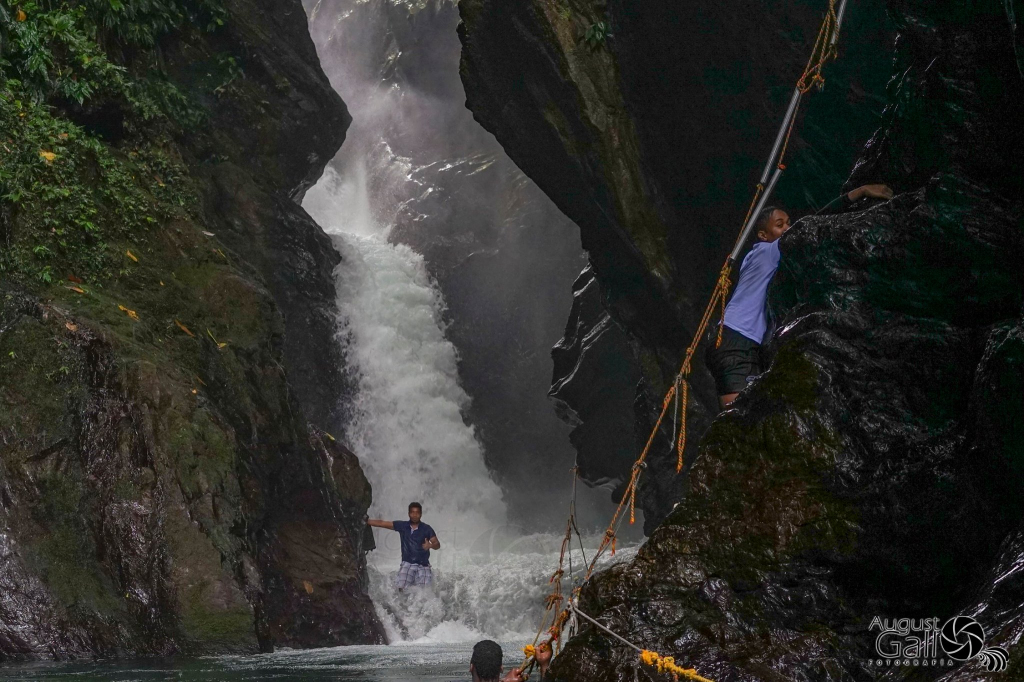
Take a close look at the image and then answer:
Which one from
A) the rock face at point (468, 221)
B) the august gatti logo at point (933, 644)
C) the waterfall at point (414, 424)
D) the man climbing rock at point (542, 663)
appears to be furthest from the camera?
the rock face at point (468, 221)

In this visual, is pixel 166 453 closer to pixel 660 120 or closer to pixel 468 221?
pixel 660 120

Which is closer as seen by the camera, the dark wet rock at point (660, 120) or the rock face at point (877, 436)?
the rock face at point (877, 436)

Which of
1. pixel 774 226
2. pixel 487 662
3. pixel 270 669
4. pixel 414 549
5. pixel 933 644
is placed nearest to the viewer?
pixel 933 644

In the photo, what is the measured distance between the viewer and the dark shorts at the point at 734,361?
19.9 ft

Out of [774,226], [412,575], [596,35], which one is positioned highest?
[596,35]

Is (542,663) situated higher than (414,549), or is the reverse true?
(542,663)

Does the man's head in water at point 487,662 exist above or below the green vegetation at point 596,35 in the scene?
below

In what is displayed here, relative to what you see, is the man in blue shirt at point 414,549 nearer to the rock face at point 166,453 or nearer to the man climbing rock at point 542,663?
the rock face at point 166,453

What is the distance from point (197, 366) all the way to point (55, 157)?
3045 millimetres

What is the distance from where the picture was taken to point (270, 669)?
800 centimetres

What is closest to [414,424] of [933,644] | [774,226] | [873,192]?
[774,226]

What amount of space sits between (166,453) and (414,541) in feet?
10.2

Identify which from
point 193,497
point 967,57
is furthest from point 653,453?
point 967,57

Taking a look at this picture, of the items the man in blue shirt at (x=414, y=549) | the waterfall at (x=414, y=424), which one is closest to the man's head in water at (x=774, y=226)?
the man in blue shirt at (x=414, y=549)
